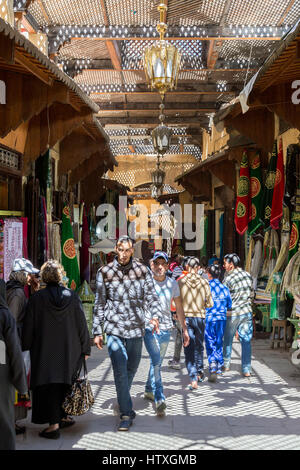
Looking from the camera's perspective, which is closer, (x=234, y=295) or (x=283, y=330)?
(x=234, y=295)

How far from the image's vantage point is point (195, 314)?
6191 mm

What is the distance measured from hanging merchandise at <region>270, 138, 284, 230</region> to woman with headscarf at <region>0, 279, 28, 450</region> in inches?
191

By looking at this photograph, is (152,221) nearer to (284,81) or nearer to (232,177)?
(232,177)

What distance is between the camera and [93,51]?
32.7 ft

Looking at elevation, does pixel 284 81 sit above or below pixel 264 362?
above

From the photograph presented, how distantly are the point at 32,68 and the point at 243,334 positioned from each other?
372 centimetres

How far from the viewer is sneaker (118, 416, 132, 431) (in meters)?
4.49

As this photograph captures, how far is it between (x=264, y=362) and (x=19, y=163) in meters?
3.96

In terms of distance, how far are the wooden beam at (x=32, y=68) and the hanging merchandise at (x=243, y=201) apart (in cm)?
457

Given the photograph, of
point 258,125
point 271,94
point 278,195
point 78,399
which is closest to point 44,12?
point 258,125

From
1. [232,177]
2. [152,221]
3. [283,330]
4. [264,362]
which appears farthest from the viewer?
[152,221]

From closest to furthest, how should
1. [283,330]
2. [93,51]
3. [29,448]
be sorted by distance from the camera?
1. [29,448]
2. [283,330]
3. [93,51]

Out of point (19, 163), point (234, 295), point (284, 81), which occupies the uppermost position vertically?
point (284, 81)
